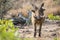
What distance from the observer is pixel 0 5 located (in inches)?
454

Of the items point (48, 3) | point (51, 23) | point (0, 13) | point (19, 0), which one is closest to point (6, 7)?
point (0, 13)

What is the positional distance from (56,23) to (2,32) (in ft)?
35.4

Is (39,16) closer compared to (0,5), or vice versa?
(39,16)

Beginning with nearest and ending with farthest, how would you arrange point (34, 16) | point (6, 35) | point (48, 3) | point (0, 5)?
point (6, 35)
point (34, 16)
point (0, 5)
point (48, 3)

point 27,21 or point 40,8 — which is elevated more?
point 40,8

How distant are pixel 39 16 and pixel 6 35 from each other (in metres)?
6.29

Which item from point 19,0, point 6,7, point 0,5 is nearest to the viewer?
point 0,5

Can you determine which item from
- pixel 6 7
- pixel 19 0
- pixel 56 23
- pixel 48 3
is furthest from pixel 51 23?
pixel 19 0

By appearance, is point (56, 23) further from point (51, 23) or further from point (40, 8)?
point (40, 8)

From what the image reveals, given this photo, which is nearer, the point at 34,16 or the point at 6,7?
the point at 34,16

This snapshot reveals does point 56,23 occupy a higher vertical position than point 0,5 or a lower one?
lower

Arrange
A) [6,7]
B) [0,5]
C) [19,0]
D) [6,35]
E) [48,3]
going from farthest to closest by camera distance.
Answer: [19,0] < [48,3] < [6,7] < [0,5] < [6,35]

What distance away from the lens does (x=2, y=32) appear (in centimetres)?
187

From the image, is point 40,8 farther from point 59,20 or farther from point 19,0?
point 19,0
